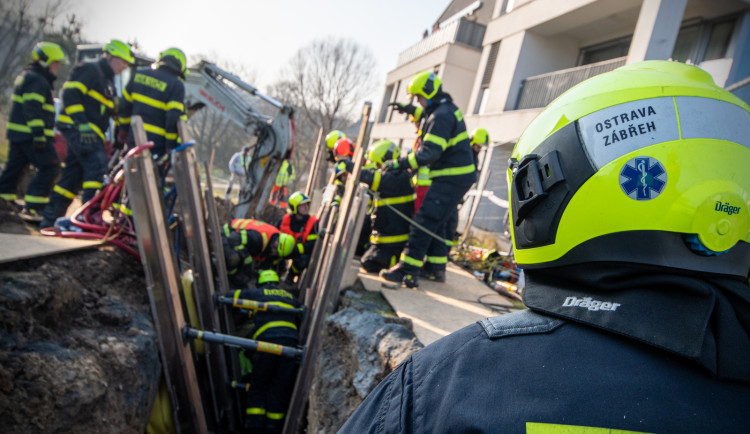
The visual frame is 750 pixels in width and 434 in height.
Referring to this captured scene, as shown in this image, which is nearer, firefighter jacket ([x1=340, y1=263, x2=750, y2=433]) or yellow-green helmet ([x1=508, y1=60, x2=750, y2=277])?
firefighter jacket ([x1=340, y1=263, x2=750, y2=433])

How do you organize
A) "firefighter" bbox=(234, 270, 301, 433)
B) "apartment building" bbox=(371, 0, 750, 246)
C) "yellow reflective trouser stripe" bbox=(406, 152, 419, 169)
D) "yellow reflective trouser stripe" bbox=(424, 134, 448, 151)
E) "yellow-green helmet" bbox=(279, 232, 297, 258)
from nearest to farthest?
"firefighter" bbox=(234, 270, 301, 433)
"yellow reflective trouser stripe" bbox=(424, 134, 448, 151)
"yellow reflective trouser stripe" bbox=(406, 152, 419, 169)
"yellow-green helmet" bbox=(279, 232, 297, 258)
"apartment building" bbox=(371, 0, 750, 246)

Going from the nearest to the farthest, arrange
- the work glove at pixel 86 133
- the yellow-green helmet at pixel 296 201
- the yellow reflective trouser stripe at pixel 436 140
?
the yellow reflective trouser stripe at pixel 436 140 → the work glove at pixel 86 133 → the yellow-green helmet at pixel 296 201

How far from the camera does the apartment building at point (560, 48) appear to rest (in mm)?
8453

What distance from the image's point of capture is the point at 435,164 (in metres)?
4.75

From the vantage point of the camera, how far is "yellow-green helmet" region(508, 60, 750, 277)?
0.76 meters

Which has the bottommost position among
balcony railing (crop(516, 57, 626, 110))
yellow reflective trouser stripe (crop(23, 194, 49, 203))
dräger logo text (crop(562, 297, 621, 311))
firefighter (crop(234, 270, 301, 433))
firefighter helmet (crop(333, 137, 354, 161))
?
firefighter (crop(234, 270, 301, 433))

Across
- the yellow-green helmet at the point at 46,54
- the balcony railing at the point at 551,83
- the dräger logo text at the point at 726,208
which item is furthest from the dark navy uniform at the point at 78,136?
the balcony railing at the point at 551,83

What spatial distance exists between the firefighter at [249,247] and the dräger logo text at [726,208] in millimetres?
4871

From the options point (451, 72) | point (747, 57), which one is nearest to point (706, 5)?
point (747, 57)

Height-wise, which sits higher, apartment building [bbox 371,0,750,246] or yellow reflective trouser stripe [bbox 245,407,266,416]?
apartment building [bbox 371,0,750,246]

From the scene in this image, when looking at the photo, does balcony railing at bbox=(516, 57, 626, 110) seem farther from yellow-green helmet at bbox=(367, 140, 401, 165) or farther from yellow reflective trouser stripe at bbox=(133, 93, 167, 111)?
yellow reflective trouser stripe at bbox=(133, 93, 167, 111)

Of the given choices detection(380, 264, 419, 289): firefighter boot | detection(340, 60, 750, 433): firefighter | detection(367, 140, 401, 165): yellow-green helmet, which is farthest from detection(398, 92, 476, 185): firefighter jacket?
detection(340, 60, 750, 433): firefighter

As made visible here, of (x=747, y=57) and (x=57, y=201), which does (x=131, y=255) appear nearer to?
(x=57, y=201)

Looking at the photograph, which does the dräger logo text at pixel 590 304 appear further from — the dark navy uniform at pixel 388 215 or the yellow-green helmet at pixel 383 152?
the yellow-green helmet at pixel 383 152
